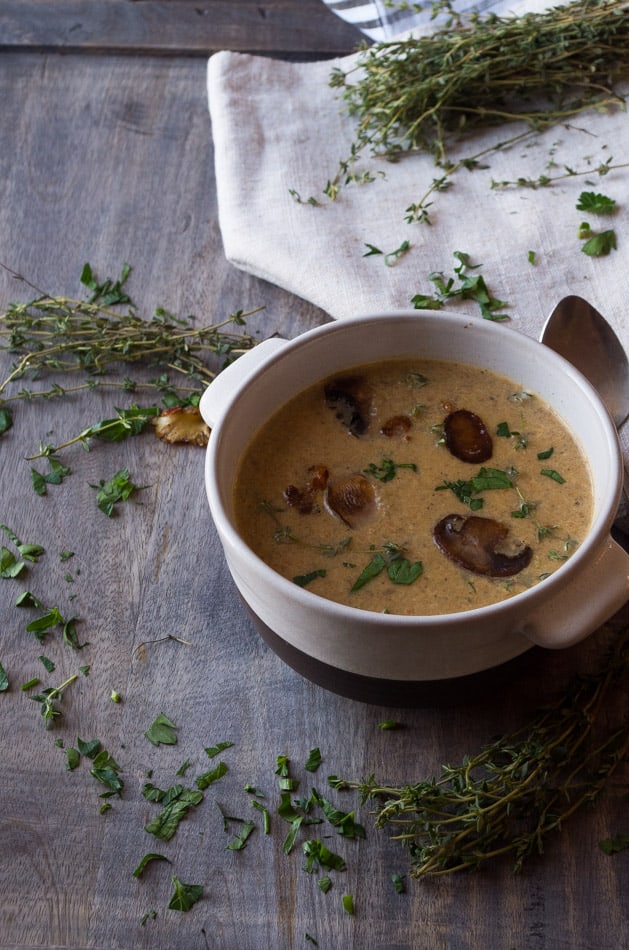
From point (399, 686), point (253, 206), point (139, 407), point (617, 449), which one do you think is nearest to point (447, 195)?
point (253, 206)

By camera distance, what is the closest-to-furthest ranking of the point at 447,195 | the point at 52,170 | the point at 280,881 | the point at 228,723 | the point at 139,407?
the point at 280,881 → the point at 228,723 → the point at 139,407 → the point at 447,195 → the point at 52,170

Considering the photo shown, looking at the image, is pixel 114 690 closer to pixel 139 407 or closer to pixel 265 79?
pixel 139 407

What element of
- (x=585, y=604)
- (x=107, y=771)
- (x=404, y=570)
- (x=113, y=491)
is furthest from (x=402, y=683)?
(x=113, y=491)

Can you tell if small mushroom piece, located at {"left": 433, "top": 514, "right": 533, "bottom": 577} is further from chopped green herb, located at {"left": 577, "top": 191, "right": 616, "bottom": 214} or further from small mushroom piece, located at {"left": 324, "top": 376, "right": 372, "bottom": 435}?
chopped green herb, located at {"left": 577, "top": 191, "right": 616, "bottom": 214}

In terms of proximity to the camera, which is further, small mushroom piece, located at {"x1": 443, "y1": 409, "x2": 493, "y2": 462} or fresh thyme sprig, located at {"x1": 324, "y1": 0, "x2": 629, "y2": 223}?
fresh thyme sprig, located at {"x1": 324, "y1": 0, "x2": 629, "y2": 223}

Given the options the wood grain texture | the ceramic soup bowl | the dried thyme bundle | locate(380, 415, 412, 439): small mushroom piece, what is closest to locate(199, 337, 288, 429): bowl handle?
the ceramic soup bowl
